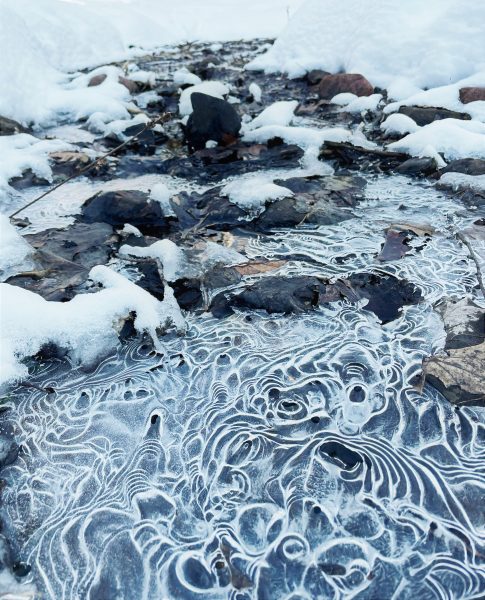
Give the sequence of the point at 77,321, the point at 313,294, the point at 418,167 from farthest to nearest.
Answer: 1. the point at 418,167
2. the point at 313,294
3. the point at 77,321

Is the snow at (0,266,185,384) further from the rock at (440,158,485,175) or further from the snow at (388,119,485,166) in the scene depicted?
the snow at (388,119,485,166)

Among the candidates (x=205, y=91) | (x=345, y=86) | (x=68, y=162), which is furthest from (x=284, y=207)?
(x=345, y=86)

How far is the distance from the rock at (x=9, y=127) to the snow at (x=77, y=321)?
11.9 feet

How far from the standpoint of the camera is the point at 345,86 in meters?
6.55

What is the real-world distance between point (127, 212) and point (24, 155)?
6.25 feet

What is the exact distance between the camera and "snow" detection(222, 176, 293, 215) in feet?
11.2

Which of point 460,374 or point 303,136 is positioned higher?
point 460,374

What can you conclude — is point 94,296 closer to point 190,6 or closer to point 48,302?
point 48,302

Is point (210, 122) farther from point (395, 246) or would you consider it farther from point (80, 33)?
point (80, 33)

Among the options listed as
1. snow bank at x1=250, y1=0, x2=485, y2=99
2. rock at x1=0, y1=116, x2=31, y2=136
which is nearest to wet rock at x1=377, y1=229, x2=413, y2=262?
snow bank at x1=250, y1=0, x2=485, y2=99

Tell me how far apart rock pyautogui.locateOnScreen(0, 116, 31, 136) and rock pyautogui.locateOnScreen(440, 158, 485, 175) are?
4.53m

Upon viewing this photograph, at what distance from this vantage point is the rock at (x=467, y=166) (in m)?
3.61

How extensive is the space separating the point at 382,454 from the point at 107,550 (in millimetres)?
955

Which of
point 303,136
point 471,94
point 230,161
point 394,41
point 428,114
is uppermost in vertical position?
point 394,41
